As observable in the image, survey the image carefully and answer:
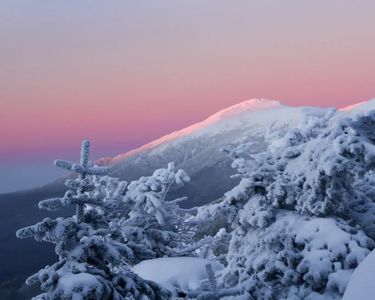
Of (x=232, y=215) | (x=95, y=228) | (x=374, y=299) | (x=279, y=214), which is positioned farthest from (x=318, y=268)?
(x=374, y=299)

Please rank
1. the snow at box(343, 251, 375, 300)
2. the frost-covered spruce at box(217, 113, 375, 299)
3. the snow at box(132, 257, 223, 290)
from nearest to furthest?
the snow at box(343, 251, 375, 300) → the frost-covered spruce at box(217, 113, 375, 299) → the snow at box(132, 257, 223, 290)

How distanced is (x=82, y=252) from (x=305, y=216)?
5.96 meters

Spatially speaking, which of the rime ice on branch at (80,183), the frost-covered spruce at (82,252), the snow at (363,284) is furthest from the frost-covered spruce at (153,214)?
the snow at (363,284)

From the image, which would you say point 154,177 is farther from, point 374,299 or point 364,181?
point 374,299

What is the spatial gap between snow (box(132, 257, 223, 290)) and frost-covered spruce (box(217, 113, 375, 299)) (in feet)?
2.73

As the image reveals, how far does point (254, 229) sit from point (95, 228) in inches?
221

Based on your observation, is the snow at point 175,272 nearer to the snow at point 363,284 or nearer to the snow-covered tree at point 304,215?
the snow-covered tree at point 304,215

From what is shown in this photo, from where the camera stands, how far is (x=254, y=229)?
12555 millimetres

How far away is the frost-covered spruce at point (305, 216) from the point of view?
10.2m

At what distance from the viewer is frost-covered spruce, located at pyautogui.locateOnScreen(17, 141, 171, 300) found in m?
6.89

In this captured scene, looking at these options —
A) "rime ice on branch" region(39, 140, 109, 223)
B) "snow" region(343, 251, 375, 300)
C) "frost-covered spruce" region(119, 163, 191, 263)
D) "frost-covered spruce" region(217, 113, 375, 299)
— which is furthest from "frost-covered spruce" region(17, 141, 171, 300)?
"frost-covered spruce" region(119, 163, 191, 263)

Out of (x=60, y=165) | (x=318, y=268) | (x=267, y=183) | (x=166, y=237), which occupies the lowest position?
(x=166, y=237)

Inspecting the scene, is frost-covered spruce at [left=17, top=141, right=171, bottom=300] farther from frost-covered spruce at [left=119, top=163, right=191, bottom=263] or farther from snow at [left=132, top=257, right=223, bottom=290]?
frost-covered spruce at [left=119, top=163, right=191, bottom=263]

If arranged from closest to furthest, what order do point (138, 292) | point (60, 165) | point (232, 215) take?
point (60, 165)
point (138, 292)
point (232, 215)
